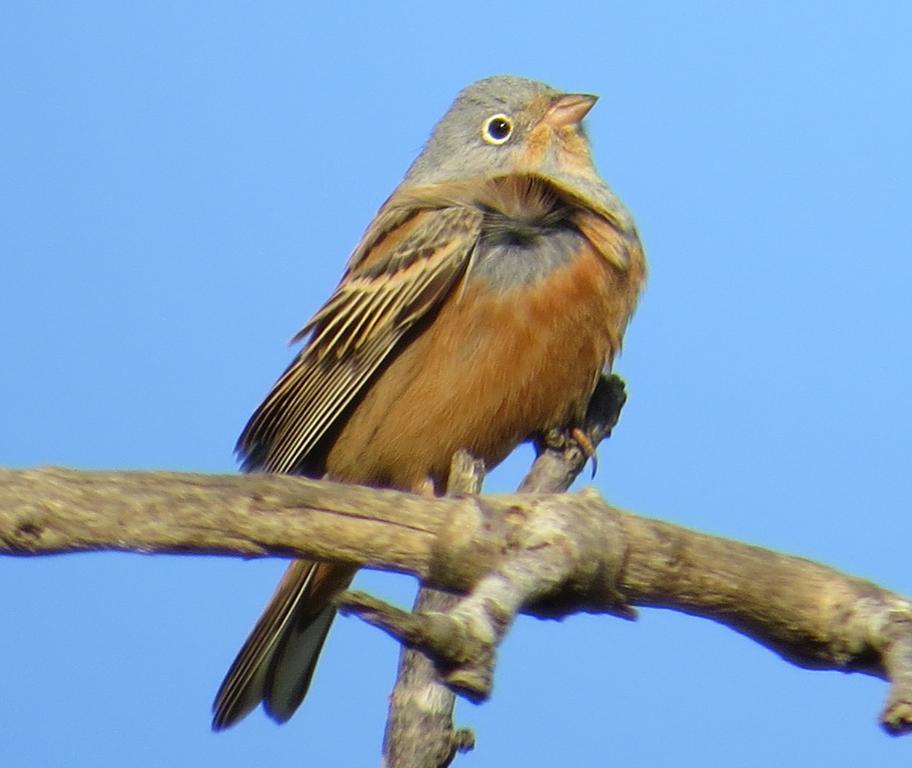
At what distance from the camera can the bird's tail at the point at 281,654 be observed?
5.78 m

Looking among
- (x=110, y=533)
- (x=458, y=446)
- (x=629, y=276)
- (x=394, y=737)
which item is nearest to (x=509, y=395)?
(x=458, y=446)

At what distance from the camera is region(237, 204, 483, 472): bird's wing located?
221 inches

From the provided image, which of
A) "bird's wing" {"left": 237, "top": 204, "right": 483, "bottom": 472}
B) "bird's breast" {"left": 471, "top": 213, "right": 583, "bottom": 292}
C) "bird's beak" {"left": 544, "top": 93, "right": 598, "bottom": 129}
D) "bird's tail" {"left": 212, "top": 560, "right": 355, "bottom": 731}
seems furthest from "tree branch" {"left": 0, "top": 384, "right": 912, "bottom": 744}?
"bird's beak" {"left": 544, "top": 93, "right": 598, "bottom": 129}

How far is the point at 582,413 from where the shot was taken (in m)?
5.82

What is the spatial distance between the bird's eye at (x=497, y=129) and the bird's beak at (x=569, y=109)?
0.17m

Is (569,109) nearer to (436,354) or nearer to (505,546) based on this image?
(436,354)

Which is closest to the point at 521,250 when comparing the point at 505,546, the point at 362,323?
the point at 362,323

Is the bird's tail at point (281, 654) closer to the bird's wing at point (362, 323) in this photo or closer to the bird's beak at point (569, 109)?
the bird's wing at point (362, 323)

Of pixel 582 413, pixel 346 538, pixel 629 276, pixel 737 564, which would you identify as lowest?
pixel 346 538

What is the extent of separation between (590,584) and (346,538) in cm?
62

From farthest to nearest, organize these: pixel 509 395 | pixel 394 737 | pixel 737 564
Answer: pixel 509 395 < pixel 394 737 < pixel 737 564

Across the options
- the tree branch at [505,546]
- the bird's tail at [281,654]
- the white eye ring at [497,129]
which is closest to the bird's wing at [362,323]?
the bird's tail at [281,654]

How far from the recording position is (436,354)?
559cm

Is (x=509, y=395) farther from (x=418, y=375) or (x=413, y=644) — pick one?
(x=413, y=644)
